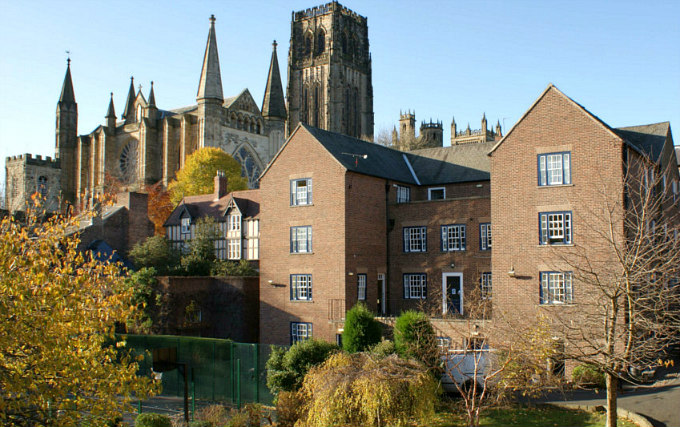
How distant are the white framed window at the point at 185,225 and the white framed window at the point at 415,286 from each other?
62.4 feet

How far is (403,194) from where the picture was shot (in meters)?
36.6

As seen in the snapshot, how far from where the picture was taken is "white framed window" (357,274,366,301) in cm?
3250

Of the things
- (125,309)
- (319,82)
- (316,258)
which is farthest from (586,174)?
(319,82)

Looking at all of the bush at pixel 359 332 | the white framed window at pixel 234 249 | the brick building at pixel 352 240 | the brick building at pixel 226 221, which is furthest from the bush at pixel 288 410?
the white framed window at pixel 234 249

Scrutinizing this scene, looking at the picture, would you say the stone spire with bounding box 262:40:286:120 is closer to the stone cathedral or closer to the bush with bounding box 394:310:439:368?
the stone cathedral

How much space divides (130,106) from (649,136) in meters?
71.3

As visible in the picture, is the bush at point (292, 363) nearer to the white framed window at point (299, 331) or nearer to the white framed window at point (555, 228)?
the white framed window at point (299, 331)

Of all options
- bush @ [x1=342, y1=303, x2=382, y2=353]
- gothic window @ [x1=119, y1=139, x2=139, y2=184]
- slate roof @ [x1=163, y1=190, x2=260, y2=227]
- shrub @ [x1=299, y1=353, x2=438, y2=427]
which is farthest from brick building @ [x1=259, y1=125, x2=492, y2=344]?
gothic window @ [x1=119, y1=139, x2=139, y2=184]

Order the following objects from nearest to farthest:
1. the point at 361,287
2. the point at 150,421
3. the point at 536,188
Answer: the point at 150,421
the point at 536,188
the point at 361,287

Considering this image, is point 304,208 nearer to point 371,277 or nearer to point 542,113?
point 371,277

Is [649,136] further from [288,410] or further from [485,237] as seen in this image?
[288,410]

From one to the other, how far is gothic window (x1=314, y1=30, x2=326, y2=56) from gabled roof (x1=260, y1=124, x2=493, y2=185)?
70938 millimetres

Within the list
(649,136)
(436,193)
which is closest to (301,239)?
(436,193)

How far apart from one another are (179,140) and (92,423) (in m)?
69.0
